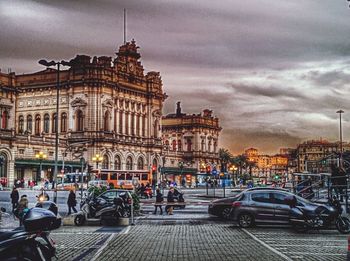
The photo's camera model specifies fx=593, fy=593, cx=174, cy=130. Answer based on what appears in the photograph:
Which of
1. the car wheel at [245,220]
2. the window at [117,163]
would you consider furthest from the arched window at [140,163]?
the car wheel at [245,220]

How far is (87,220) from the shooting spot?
96.5 ft

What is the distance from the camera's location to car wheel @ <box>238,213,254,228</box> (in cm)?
2639

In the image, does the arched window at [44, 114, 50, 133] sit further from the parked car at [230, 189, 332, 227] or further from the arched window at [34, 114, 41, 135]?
the parked car at [230, 189, 332, 227]

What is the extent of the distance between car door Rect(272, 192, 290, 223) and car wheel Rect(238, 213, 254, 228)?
1.13 m

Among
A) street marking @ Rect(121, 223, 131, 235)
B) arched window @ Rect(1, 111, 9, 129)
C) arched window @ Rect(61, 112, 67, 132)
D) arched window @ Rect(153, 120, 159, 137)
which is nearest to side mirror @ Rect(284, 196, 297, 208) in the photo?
street marking @ Rect(121, 223, 131, 235)

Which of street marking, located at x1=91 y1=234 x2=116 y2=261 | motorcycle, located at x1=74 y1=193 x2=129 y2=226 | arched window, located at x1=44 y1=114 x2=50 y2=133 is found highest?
arched window, located at x1=44 y1=114 x2=50 y2=133

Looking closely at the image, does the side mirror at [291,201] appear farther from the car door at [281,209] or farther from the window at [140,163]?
the window at [140,163]

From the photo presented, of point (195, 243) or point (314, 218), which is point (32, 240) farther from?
point (314, 218)

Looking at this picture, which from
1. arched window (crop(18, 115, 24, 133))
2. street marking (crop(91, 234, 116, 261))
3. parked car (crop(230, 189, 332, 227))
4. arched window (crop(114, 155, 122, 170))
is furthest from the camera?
arched window (crop(18, 115, 24, 133))

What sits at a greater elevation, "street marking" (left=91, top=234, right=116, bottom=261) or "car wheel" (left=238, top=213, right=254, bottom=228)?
"car wheel" (left=238, top=213, right=254, bottom=228)

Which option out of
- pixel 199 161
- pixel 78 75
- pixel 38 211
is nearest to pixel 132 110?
pixel 78 75

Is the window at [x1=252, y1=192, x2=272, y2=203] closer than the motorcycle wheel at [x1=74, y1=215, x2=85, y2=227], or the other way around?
the window at [x1=252, y1=192, x2=272, y2=203]

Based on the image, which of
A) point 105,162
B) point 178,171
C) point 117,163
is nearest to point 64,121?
point 105,162

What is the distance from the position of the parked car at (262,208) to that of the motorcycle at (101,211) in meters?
5.75
